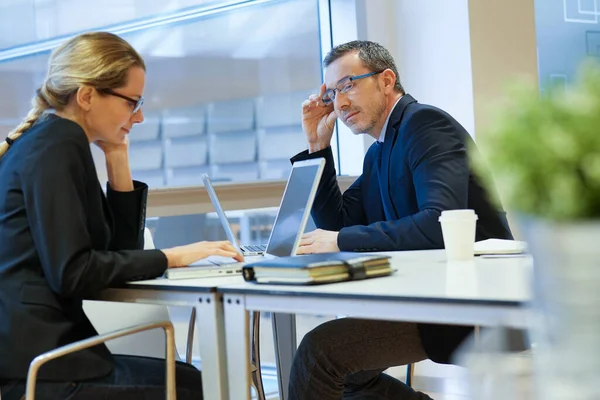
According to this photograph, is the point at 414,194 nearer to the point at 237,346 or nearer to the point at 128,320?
the point at 128,320

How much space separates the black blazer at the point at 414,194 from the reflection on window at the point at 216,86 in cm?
98

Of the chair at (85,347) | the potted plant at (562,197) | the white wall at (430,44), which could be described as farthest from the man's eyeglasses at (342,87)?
the potted plant at (562,197)

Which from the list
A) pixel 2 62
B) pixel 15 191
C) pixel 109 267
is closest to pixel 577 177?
pixel 109 267

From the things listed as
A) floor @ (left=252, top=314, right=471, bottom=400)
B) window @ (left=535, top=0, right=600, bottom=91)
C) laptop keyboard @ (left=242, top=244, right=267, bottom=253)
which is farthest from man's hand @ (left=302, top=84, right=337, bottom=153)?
window @ (left=535, top=0, right=600, bottom=91)

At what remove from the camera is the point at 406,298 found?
1462 mm

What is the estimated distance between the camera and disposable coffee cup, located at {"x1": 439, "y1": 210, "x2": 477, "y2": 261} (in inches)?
81.3

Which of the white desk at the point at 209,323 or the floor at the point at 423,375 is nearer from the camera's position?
the white desk at the point at 209,323

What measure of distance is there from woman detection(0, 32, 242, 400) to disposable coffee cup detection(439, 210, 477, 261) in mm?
535

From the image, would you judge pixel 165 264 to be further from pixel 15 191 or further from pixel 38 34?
pixel 38 34

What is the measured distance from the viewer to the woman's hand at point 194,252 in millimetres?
2064

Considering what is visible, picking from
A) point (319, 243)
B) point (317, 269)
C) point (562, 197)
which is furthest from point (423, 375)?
point (562, 197)

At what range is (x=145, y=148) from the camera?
380 cm

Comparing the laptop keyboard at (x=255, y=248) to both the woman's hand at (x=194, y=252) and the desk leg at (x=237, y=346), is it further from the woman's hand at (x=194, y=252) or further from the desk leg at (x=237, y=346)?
the desk leg at (x=237, y=346)

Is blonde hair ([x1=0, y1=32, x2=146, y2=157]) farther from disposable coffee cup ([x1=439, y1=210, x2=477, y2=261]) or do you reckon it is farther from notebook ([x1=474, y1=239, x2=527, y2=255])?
notebook ([x1=474, y1=239, x2=527, y2=255])
